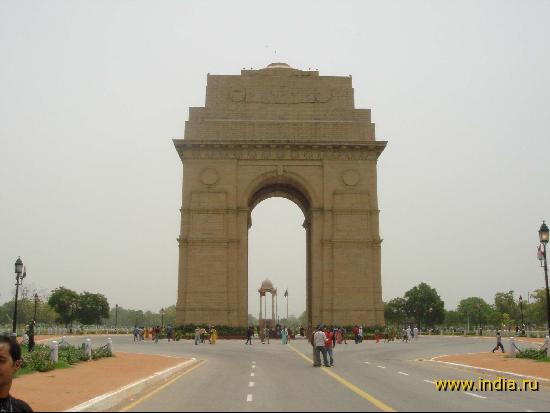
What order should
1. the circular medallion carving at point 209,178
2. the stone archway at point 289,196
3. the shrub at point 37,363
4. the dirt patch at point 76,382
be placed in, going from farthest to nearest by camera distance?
the stone archway at point 289,196 < the circular medallion carving at point 209,178 < the shrub at point 37,363 < the dirt patch at point 76,382

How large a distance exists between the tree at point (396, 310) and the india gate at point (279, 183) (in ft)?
315

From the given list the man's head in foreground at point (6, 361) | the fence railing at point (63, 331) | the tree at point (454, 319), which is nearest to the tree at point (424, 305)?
the tree at point (454, 319)

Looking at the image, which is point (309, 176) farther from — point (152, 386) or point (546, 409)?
point (546, 409)

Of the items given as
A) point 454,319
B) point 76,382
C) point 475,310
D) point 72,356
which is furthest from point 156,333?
point 454,319

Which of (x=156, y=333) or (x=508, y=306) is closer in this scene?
(x=156, y=333)

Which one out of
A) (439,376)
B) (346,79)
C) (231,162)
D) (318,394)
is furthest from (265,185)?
(318,394)

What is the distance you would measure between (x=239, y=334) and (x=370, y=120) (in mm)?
21780

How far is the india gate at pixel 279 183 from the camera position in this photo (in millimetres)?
50844

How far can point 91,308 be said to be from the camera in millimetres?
124312

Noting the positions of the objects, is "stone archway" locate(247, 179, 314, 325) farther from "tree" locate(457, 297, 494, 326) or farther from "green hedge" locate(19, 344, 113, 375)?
"tree" locate(457, 297, 494, 326)

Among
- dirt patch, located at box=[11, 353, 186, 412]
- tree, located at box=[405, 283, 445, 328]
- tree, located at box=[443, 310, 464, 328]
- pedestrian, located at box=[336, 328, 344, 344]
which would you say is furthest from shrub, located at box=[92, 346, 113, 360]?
tree, located at box=[443, 310, 464, 328]

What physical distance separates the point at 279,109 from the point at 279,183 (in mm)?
6583

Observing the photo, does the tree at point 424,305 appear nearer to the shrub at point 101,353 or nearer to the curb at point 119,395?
the shrub at point 101,353

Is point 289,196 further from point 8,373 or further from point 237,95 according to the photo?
point 8,373
